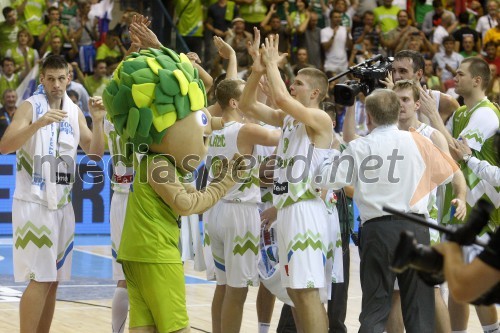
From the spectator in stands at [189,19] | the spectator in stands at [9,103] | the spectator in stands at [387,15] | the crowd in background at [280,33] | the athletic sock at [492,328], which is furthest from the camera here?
the spectator in stands at [387,15]

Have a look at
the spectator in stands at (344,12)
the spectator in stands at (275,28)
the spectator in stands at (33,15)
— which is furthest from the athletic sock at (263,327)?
the spectator in stands at (344,12)

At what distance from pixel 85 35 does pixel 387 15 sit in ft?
19.6

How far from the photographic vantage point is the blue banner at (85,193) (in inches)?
527

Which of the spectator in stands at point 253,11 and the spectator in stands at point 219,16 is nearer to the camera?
the spectator in stands at point 219,16

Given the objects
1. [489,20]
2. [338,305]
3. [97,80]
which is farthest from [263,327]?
[489,20]

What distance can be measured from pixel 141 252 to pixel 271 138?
2019 millimetres

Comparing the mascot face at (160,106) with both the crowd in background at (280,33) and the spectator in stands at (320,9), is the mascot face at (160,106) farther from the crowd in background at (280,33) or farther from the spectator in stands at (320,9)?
the spectator in stands at (320,9)

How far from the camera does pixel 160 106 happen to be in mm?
5828

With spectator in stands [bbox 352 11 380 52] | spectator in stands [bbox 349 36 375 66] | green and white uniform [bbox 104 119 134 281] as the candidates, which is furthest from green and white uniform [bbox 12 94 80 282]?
spectator in stands [bbox 352 11 380 52]

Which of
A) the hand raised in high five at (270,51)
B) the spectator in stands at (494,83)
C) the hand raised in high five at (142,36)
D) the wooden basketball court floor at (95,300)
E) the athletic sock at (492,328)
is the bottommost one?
the wooden basketball court floor at (95,300)

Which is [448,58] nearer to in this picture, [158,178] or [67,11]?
[67,11]

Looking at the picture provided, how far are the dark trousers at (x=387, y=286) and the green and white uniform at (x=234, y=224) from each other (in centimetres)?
133

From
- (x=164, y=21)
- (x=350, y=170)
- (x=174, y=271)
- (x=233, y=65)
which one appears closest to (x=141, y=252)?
(x=174, y=271)

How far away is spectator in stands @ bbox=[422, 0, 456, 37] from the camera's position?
18894 mm
